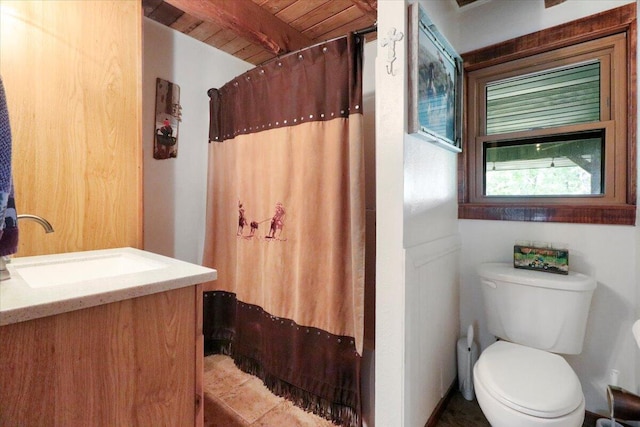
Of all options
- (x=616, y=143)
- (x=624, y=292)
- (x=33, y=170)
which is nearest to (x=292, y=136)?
(x=33, y=170)

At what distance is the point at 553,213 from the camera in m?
1.49

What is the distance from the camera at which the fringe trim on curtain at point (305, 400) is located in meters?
1.41

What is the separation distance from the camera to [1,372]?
58 cm

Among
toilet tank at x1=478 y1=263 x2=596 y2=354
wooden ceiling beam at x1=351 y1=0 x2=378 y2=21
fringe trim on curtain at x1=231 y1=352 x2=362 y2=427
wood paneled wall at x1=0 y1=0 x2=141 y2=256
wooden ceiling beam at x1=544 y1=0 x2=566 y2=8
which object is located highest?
wooden ceiling beam at x1=351 y1=0 x2=378 y2=21

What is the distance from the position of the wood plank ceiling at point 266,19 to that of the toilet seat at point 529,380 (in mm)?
1756

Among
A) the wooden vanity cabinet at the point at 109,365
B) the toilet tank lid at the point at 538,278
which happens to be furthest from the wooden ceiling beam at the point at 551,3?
the wooden vanity cabinet at the point at 109,365

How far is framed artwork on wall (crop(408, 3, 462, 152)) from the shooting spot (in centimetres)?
115

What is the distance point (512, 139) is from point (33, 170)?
2.32 meters

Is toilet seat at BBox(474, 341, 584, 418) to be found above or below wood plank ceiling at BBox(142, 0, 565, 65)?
below

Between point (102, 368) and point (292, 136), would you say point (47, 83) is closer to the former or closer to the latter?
point (292, 136)

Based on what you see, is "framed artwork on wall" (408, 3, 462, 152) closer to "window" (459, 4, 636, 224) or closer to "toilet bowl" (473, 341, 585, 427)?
"window" (459, 4, 636, 224)

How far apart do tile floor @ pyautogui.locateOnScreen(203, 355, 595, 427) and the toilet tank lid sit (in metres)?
0.72

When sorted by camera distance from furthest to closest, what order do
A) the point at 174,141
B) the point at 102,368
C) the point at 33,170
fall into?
the point at 174,141 → the point at 33,170 → the point at 102,368

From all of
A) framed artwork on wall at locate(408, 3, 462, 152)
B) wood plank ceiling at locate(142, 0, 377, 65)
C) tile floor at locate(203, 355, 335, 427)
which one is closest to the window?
framed artwork on wall at locate(408, 3, 462, 152)
